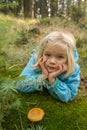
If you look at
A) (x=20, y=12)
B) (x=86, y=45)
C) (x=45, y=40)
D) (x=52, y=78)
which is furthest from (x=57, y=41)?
(x=20, y=12)

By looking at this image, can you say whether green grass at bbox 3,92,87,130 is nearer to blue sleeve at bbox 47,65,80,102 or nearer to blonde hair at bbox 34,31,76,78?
blue sleeve at bbox 47,65,80,102

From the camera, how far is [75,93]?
3232mm

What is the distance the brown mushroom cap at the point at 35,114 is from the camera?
2.92m

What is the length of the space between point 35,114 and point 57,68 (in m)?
0.48

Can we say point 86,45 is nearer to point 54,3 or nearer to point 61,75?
point 61,75

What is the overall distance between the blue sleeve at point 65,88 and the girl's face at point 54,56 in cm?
14

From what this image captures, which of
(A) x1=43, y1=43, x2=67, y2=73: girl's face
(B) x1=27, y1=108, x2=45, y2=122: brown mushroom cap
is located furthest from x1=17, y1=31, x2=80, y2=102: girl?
(B) x1=27, y1=108, x2=45, y2=122: brown mushroom cap

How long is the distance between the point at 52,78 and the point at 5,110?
523 millimetres

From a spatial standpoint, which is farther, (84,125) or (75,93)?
(75,93)

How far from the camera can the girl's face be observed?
3.01 meters

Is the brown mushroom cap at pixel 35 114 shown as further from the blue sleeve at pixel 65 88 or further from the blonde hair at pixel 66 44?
the blonde hair at pixel 66 44

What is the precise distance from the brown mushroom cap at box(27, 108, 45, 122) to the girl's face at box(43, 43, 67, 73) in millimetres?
382

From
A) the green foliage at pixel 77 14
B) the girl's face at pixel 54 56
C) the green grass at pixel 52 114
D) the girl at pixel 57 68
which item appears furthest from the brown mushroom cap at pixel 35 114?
the green foliage at pixel 77 14

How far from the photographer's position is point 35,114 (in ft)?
9.71
